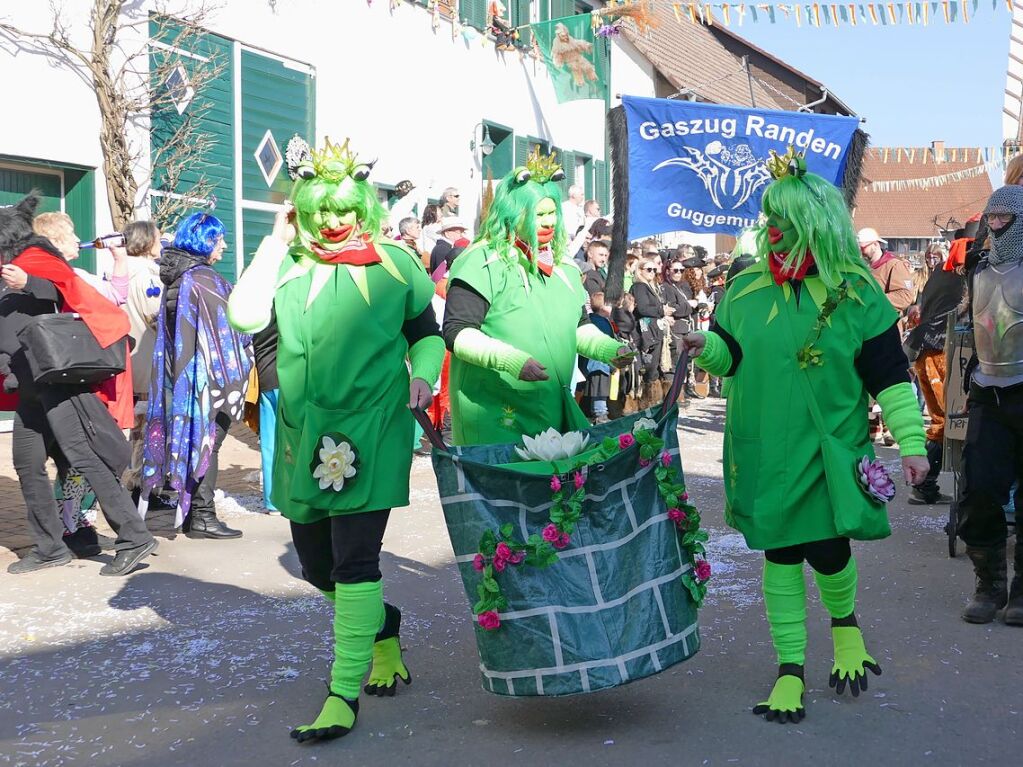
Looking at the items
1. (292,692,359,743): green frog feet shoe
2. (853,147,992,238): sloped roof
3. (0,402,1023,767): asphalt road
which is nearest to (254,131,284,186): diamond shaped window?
(0,402,1023,767): asphalt road

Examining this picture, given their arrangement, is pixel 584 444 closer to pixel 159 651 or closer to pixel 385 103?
pixel 159 651

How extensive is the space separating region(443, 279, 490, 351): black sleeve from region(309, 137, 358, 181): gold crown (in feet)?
2.07

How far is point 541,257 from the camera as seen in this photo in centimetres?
443

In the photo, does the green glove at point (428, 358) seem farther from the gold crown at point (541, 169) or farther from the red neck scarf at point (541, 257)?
the gold crown at point (541, 169)

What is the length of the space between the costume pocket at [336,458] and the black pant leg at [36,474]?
276 centimetres

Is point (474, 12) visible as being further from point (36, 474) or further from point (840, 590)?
point (840, 590)

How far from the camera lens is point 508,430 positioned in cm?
433

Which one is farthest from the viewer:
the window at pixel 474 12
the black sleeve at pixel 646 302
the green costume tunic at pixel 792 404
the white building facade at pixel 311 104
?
the window at pixel 474 12

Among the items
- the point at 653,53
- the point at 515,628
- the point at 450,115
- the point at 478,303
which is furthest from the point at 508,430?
the point at 653,53

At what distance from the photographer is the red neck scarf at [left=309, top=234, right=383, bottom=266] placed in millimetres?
3877

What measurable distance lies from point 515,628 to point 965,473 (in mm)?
2426

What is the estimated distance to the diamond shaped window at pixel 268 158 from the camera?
43.0 feet

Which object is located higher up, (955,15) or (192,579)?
(955,15)

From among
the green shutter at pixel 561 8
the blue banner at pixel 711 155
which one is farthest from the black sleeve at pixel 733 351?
the green shutter at pixel 561 8
